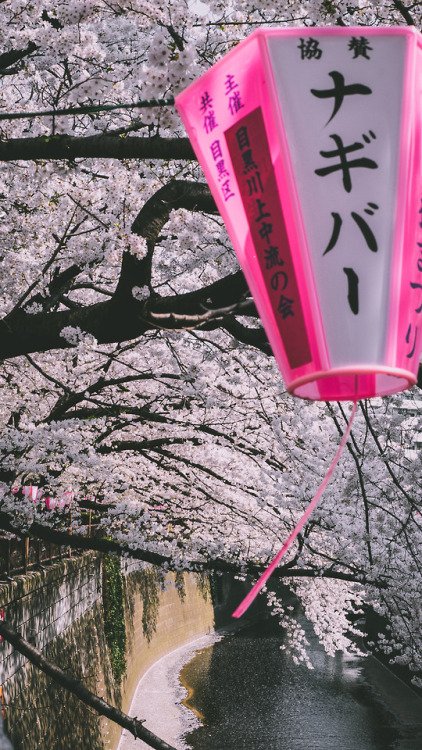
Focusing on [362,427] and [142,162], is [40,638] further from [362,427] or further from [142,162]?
[142,162]

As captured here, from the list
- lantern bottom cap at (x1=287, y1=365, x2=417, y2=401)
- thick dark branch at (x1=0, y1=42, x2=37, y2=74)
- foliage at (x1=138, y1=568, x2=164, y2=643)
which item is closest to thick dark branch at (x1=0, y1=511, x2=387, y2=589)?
thick dark branch at (x1=0, y1=42, x2=37, y2=74)

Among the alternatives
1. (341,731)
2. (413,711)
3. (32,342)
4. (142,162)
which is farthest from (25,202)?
(413,711)

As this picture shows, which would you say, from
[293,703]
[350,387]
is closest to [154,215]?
[350,387]

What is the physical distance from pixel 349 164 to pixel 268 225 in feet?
1.14

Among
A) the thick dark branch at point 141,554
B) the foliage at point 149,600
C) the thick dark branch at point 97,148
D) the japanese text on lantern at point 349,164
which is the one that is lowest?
the foliage at point 149,600

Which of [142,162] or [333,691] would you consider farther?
[333,691]

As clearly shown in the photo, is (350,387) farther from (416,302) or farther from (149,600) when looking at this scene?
(149,600)

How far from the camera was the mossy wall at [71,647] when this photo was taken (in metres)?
8.48

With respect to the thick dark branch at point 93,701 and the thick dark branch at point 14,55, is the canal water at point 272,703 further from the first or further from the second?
the thick dark branch at point 14,55

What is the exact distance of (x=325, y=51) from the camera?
7.90 ft

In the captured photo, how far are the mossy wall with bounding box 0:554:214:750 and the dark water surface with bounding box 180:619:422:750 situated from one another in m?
2.13

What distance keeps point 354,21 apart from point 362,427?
8.40 metres

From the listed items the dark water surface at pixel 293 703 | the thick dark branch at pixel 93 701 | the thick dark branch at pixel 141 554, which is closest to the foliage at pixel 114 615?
the dark water surface at pixel 293 703

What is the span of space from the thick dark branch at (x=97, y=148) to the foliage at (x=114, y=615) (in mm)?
14045
